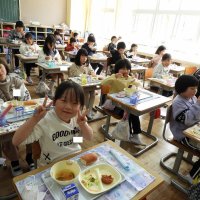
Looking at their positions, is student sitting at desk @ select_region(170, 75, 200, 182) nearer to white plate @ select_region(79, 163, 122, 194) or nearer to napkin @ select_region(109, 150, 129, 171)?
napkin @ select_region(109, 150, 129, 171)

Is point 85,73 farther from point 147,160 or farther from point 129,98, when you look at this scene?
point 147,160

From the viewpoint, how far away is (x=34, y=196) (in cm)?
95

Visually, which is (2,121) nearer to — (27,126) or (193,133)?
(27,126)

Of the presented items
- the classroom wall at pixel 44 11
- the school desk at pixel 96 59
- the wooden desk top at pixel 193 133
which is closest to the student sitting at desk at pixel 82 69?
the school desk at pixel 96 59

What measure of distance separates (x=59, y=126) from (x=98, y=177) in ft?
1.50

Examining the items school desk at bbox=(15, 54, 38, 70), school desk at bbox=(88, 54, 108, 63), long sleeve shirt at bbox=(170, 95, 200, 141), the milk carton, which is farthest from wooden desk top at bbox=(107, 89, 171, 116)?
school desk at bbox=(88, 54, 108, 63)

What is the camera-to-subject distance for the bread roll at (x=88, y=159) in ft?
4.00

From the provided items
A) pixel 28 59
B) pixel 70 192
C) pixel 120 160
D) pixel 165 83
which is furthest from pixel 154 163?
pixel 28 59

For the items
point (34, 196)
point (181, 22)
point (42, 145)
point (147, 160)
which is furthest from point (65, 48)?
point (34, 196)

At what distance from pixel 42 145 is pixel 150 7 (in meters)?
7.40

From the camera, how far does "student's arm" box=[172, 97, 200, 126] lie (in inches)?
80.7

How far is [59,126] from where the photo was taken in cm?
136

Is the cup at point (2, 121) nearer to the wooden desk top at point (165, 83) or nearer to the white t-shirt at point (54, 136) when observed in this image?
the white t-shirt at point (54, 136)

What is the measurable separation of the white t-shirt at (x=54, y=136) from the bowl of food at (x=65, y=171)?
0.25 meters
